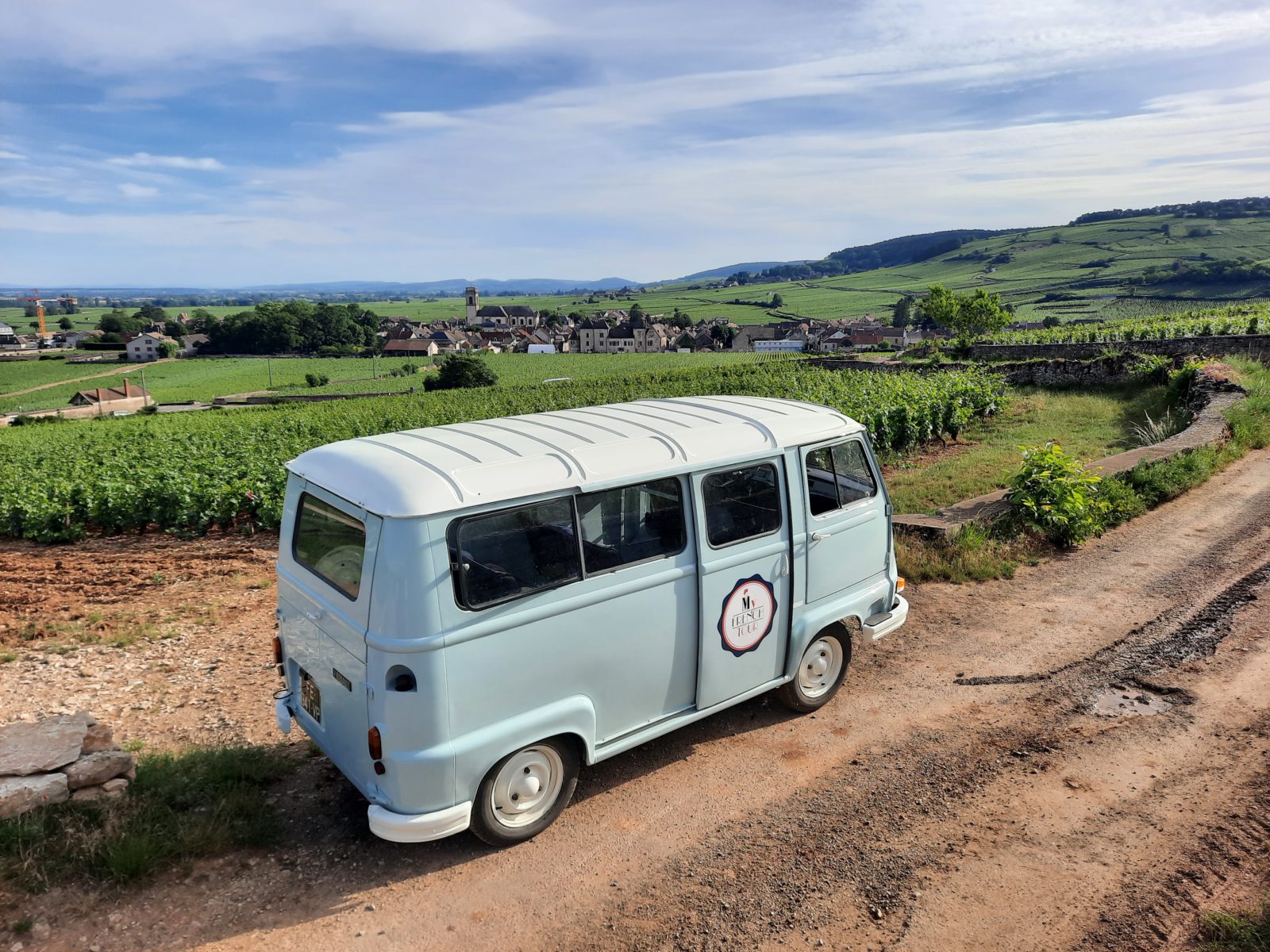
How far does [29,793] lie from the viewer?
462 centimetres

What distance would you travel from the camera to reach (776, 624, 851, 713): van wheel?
6.30m

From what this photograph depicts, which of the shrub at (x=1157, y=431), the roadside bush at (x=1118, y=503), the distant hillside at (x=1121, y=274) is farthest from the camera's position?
the distant hillside at (x=1121, y=274)

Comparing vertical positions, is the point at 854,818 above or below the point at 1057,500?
below

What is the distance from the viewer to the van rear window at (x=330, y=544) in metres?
4.59

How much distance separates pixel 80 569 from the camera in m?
11.6

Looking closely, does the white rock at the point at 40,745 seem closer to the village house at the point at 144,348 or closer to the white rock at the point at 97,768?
the white rock at the point at 97,768

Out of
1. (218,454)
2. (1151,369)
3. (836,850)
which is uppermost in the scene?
(1151,369)

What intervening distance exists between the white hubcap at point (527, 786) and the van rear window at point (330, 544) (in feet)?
4.88

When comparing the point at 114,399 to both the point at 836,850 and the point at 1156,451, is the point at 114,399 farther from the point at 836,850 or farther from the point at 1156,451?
the point at 836,850

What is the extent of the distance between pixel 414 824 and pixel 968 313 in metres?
83.4

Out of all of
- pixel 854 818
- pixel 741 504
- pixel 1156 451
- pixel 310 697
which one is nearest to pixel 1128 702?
pixel 854 818

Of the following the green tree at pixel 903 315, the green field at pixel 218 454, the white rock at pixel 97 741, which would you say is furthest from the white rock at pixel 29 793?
the green tree at pixel 903 315

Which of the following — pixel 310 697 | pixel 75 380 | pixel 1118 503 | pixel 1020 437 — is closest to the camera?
pixel 310 697

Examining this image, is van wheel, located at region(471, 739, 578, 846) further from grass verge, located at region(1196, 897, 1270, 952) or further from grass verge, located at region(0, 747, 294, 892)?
grass verge, located at region(1196, 897, 1270, 952)
